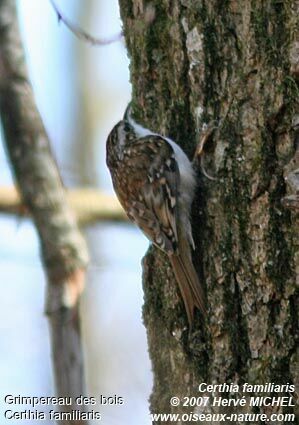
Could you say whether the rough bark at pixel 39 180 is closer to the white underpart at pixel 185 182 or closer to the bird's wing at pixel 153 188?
the bird's wing at pixel 153 188

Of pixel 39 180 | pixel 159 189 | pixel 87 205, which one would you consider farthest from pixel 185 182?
pixel 87 205

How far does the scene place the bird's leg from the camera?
2.26 m

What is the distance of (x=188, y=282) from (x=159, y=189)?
30.7 inches

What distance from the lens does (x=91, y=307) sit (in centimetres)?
495

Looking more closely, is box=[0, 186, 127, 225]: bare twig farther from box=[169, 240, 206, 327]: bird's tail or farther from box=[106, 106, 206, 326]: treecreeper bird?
box=[169, 240, 206, 327]: bird's tail

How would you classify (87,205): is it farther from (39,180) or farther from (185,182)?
(185,182)

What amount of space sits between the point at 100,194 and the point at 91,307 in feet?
4.44

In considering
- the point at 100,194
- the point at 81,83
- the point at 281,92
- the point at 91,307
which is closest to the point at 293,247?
the point at 281,92

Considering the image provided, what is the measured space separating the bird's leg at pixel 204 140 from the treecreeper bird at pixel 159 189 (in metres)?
0.08

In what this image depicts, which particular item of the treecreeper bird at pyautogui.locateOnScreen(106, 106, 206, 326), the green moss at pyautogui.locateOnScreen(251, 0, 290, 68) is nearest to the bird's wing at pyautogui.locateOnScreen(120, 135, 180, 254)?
the treecreeper bird at pyautogui.locateOnScreen(106, 106, 206, 326)

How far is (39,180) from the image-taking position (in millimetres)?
3029

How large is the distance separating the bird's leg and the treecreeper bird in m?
0.08

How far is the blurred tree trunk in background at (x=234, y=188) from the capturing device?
2.12m

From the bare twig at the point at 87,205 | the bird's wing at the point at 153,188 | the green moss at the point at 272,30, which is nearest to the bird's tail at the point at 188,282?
the bird's wing at the point at 153,188
